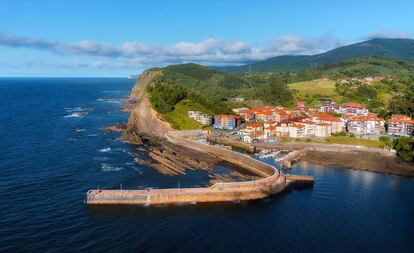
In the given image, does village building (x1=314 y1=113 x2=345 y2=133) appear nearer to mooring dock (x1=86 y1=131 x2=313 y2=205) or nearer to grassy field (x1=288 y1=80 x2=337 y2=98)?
mooring dock (x1=86 y1=131 x2=313 y2=205)

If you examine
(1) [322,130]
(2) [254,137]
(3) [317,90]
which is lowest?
(2) [254,137]

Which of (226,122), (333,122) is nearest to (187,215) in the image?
(226,122)

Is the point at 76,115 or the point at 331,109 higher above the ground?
the point at 331,109

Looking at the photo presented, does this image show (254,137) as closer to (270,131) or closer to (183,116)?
(270,131)

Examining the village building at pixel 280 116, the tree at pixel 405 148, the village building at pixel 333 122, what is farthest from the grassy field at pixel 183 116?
the tree at pixel 405 148

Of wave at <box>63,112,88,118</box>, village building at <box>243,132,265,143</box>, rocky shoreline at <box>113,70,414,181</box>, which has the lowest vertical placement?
rocky shoreline at <box>113,70,414,181</box>

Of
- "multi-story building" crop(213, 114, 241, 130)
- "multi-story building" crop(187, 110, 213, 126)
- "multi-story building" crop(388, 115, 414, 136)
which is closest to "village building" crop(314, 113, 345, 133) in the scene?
"multi-story building" crop(388, 115, 414, 136)

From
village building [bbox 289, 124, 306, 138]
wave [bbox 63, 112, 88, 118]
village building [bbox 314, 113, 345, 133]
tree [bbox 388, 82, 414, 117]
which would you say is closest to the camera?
village building [bbox 289, 124, 306, 138]
